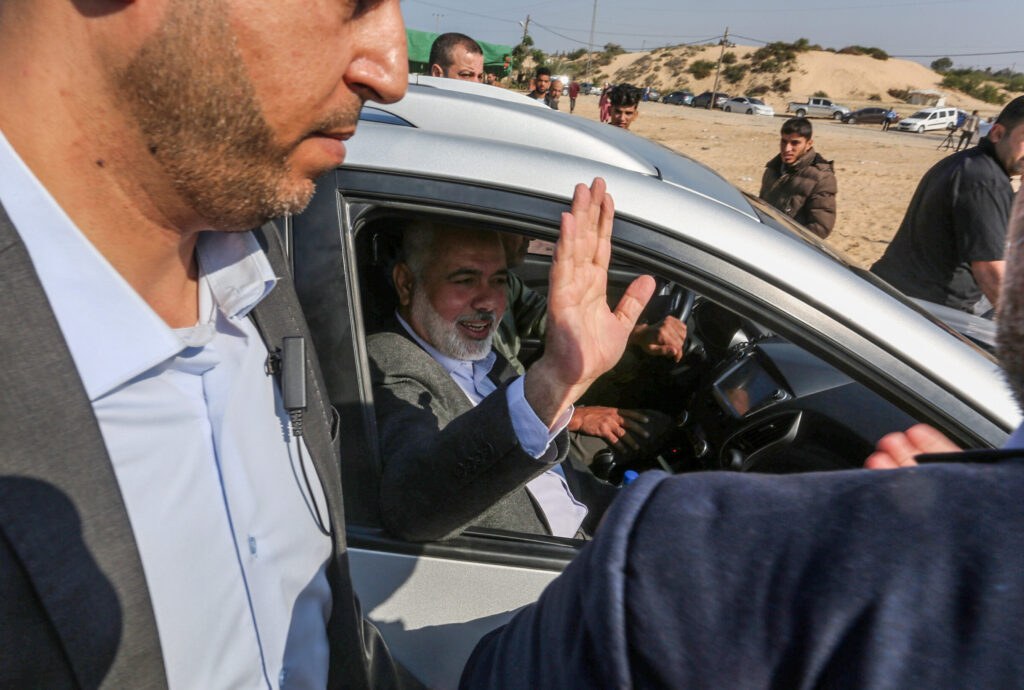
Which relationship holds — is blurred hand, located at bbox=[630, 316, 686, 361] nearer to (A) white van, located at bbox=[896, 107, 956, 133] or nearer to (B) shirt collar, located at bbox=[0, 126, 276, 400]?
(B) shirt collar, located at bbox=[0, 126, 276, 400]

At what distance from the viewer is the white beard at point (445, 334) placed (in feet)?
6.72

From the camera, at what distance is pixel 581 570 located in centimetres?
55

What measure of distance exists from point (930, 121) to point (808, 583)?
1582 inches

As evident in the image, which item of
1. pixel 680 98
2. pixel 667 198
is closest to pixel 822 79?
pixel 680 98

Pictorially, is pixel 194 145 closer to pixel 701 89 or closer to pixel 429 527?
pixel 429 527

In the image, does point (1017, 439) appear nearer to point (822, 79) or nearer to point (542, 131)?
point (542, 131)

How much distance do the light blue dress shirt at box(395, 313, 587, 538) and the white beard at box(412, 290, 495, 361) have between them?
2 centimetres

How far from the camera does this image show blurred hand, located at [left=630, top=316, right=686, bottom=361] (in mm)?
2826

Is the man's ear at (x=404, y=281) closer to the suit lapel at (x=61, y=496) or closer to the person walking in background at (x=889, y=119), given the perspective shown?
the suit lapel at (x=61, y=496)

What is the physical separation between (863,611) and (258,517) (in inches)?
35.7

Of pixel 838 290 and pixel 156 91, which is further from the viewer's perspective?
pixel 838 290

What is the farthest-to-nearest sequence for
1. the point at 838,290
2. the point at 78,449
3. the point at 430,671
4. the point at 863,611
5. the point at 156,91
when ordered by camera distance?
the point at 430,671, the point at 838,290, the point at 156,91, the point at 78,449, the point at 863,611

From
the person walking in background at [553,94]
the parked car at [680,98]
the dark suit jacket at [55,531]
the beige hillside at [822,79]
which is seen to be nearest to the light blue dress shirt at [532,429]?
the dark suit jacket at [55,531]

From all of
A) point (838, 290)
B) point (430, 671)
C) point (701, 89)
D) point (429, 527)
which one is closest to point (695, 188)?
point (838, 290)
